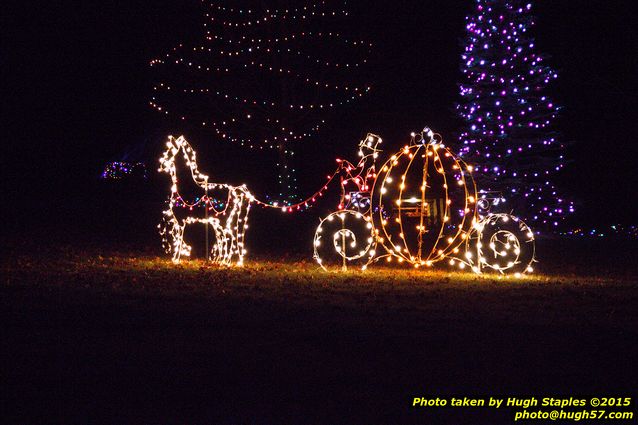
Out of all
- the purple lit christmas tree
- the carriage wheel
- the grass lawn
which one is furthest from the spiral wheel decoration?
the carriage wheel

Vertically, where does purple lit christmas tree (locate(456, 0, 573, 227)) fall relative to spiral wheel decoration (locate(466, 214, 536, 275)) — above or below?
above

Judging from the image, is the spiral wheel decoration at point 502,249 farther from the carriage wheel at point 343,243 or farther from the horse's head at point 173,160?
the horse's head at point 173,160

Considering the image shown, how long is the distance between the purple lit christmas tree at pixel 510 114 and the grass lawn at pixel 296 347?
9.91 metres

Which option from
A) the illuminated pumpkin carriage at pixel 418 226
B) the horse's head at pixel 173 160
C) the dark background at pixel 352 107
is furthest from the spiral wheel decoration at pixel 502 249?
the dark background at pixel 352 107

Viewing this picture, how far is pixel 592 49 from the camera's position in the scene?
2567 centimetres

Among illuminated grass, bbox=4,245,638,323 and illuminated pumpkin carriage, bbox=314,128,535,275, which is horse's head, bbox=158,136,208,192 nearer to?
illuminated grass, bbox=4,245,638,323

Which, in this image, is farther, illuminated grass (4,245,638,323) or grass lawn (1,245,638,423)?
illuminated grass (4,245,638,323)

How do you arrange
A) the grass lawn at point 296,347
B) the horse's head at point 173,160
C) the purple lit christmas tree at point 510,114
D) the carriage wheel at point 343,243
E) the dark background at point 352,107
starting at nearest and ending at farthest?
the grass lawn at point 296,347
the carriage wheel at point 343,243
the horse's head at point 173,160
the purple lit christmas tree at point 510,114
the dark background at point 352,107

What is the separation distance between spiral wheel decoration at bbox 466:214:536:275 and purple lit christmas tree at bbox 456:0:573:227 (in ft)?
3.81

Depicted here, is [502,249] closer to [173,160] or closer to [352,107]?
[173,160]

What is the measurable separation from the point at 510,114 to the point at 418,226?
30.7 ft

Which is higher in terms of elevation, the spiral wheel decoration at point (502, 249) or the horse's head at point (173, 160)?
the horse's head at point (173, 160)

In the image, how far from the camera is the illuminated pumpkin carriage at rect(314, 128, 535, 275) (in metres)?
11.7

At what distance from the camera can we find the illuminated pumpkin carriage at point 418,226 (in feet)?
38.5
